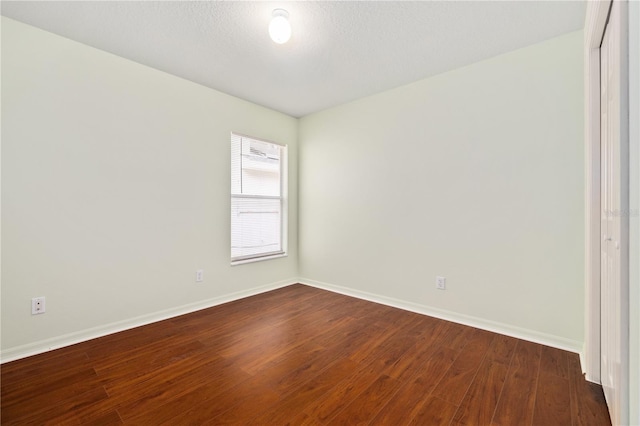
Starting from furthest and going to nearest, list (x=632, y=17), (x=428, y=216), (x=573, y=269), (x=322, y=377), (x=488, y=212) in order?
(x=428, y=216)
(x=488, y=212)
(x=573, y=269)
(x=322, y=377)
(x=632, y=17)

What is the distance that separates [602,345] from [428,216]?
1.58 m

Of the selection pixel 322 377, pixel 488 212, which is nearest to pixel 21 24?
pixel 322 377

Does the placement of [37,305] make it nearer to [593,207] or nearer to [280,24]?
[280,24]

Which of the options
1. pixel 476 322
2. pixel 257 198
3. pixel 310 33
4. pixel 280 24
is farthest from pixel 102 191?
pixel 476 322

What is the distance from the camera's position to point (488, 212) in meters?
2.58

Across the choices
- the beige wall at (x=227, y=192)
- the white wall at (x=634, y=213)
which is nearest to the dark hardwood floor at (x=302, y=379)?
the beige wall at (x=227, y=192)

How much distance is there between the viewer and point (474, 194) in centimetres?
265

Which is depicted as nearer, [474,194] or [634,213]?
[634,213]

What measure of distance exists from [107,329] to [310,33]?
9.97 feet

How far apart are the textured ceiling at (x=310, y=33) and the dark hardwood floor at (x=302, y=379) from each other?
2482 mm

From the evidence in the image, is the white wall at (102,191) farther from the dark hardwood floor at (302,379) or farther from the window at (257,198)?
the dark hardwood floor at (302,379)

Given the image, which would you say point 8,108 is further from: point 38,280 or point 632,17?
point 632,17

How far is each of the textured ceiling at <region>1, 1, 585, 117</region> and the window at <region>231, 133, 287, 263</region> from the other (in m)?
0.99

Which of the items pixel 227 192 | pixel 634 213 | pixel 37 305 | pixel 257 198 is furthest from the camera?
pixel 257 198
